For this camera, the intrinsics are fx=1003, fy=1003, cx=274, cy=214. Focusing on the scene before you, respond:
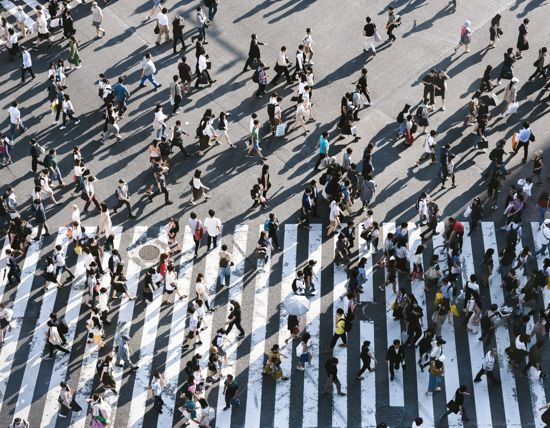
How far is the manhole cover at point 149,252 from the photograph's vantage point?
32.3 meters

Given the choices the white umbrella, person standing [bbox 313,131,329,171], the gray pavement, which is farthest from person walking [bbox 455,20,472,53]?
the white umbrella

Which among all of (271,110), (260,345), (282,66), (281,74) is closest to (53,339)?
(260,345)

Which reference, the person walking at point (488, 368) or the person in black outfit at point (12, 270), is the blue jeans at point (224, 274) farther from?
the person walking at point (488, 368)

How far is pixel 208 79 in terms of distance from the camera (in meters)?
39.4

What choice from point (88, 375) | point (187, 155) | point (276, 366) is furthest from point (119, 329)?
point (187, 155)

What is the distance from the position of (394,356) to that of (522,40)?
17.3m

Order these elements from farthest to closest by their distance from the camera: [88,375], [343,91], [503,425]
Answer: [343,91] < [88,375] < [503,425]

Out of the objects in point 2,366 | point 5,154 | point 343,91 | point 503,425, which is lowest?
point 503,425

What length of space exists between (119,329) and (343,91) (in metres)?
14.1

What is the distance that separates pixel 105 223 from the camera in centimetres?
3256

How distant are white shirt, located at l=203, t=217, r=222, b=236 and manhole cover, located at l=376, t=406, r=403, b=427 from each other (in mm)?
7993

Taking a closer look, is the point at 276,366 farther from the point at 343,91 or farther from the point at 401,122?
the point at 343,91

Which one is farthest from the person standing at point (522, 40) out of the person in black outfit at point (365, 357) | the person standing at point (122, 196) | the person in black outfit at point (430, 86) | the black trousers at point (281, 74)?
the person in black outfit at point (365, 357)

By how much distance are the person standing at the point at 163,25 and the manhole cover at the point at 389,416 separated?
2039 centimetres
